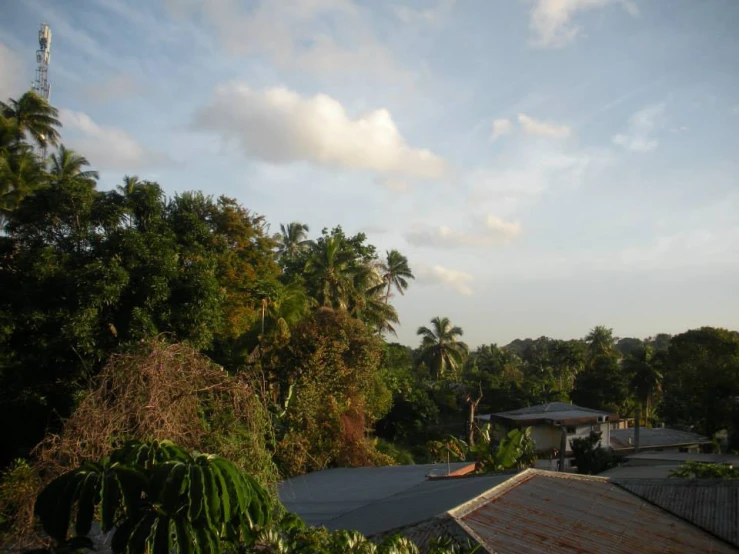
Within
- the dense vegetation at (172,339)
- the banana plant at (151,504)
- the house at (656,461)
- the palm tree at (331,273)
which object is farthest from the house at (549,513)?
the palm tree at (331,273)

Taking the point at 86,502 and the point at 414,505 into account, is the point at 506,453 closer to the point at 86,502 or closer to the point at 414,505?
Answer: the point at 414,505

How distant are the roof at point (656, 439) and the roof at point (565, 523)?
23.1 metres

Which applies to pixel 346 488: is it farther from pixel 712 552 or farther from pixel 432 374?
pixel 432 374

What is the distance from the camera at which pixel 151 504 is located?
423cm

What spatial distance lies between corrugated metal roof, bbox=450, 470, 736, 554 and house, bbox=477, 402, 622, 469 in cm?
1584

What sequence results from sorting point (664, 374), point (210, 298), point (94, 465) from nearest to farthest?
point (94, 465) → point (210, 298) → point (664, 374)

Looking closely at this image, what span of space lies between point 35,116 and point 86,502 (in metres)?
26.2

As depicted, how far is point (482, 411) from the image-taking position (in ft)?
124

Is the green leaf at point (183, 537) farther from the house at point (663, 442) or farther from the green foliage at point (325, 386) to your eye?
the house at point (663, 442)

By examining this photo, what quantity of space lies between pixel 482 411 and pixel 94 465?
116 feet

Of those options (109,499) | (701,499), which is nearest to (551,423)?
(701,499)

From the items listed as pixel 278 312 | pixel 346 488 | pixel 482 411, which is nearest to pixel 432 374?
pixel 482 411

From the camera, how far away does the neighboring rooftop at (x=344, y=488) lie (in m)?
10.3

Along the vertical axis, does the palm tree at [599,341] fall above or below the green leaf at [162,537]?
above
